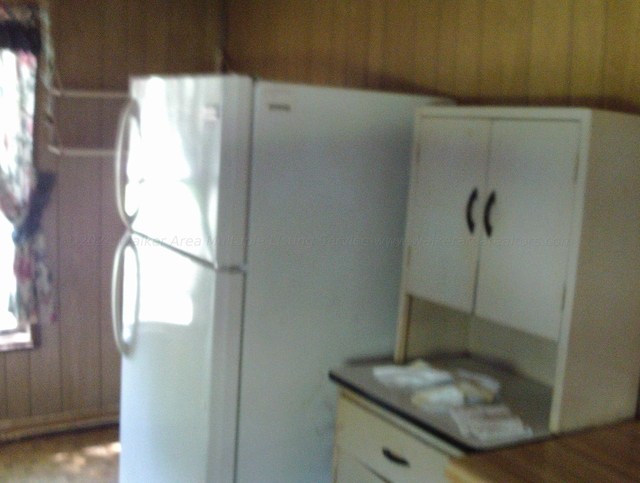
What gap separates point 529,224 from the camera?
1753mm

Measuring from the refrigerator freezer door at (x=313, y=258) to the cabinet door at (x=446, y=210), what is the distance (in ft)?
0.40

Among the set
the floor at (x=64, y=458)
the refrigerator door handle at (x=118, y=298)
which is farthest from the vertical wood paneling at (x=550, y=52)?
the floor at (x=64, y=458)

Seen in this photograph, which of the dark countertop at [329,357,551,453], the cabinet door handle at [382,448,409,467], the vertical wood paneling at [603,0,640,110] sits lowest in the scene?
the cabinet door handle at [382,448,409,467]

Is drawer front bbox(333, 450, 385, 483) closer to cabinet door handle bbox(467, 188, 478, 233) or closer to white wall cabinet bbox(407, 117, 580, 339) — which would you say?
white wall cabinet bbox(407, 117, 580, 339)

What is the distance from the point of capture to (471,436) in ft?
5.38

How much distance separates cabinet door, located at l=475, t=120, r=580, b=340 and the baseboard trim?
250cm

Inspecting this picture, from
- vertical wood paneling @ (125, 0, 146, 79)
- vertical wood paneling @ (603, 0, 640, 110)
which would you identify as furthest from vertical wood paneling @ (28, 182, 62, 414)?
vertical wood paneling @ (603, 0, 640, 110)

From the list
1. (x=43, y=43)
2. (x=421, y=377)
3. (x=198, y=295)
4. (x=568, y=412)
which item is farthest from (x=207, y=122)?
(x=43, y=43)

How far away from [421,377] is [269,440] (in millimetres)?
500

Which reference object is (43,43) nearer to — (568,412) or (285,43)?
(285,43)

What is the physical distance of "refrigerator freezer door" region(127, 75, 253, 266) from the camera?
190 cm

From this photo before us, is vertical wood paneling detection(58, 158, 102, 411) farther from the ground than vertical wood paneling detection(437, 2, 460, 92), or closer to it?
closer to it

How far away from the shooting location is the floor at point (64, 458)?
Result: 3.12 m

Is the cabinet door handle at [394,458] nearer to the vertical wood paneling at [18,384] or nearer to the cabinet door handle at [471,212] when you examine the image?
the cabinet door handle at [471,212]
